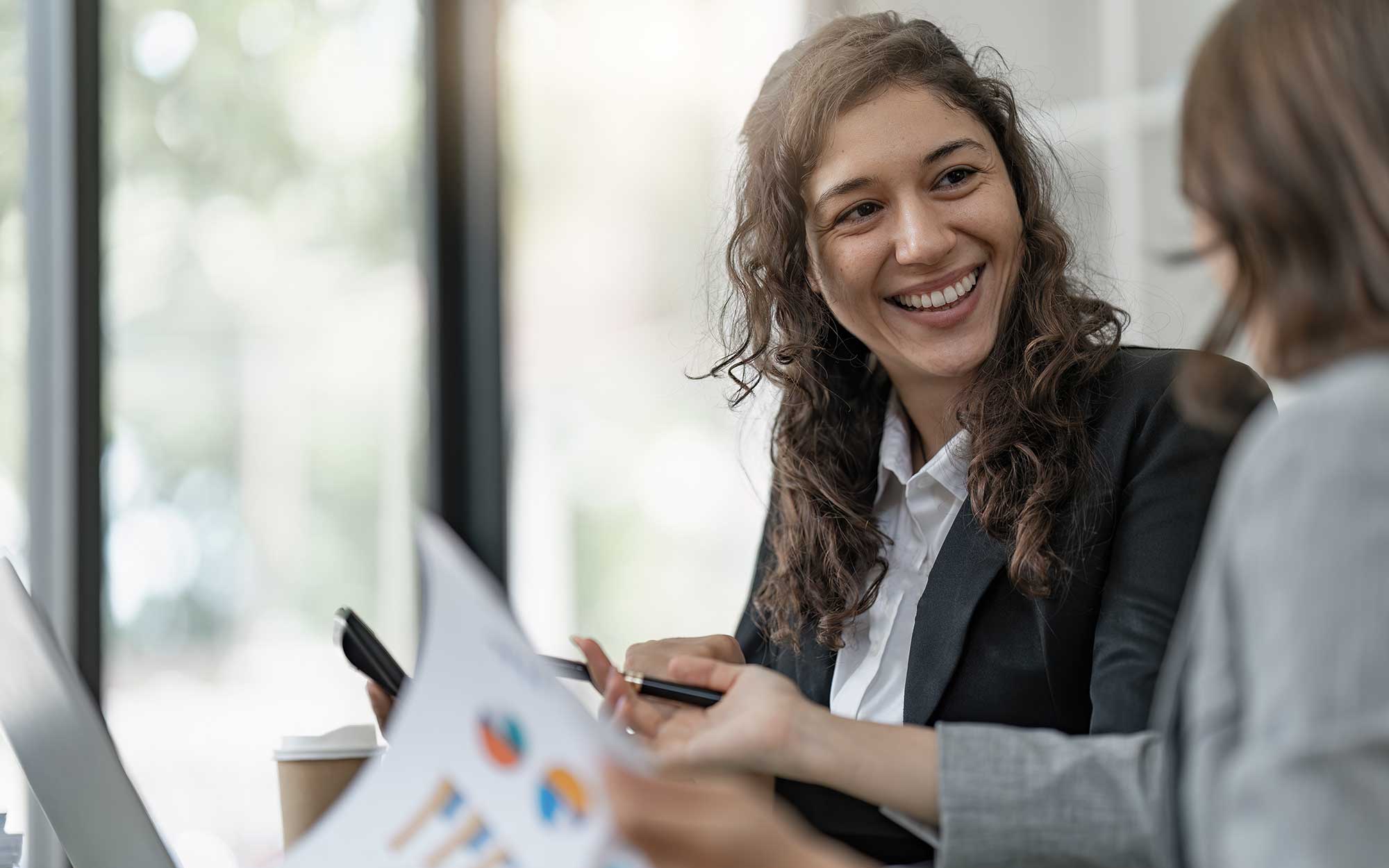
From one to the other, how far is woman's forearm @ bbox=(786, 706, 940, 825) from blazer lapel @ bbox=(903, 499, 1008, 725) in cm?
28

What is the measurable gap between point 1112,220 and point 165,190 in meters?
1.79

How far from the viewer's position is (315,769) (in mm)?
1009

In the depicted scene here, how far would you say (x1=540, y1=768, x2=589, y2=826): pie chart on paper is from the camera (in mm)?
544

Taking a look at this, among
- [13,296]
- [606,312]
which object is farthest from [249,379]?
[606,312]

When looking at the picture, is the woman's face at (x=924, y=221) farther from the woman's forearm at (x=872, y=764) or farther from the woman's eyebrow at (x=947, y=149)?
the woman's forearm at (x=872, y=764)

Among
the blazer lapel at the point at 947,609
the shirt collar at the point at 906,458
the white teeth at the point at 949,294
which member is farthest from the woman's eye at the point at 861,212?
the blazer lapel at the point at 947,609

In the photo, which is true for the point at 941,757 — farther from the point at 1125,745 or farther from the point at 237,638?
the point at 237,638

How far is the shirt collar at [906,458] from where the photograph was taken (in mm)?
1342

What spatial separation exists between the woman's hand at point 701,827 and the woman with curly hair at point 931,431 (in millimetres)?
397

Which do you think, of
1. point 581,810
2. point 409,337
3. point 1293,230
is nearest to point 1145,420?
point 1293,230

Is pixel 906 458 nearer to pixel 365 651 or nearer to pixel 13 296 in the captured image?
pixel 365 651

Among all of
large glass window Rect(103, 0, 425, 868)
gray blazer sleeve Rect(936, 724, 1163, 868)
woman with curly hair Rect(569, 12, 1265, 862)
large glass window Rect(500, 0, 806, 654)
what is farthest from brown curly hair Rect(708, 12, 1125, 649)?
large glass window Rect(500, 0, 806, 654)

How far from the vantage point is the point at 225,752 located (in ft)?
8.34

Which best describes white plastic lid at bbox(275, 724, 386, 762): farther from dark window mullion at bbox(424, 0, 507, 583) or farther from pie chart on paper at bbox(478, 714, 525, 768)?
dark window mullion at bbox(424, 0, 507, 583)
